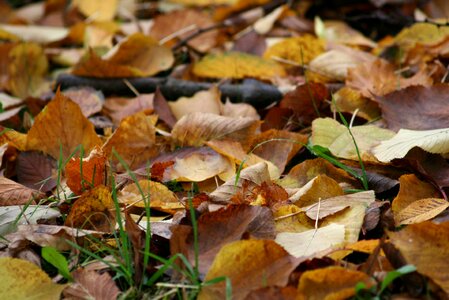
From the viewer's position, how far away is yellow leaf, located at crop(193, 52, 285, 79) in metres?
2.20

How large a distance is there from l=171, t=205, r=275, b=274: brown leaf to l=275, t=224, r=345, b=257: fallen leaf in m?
0.03

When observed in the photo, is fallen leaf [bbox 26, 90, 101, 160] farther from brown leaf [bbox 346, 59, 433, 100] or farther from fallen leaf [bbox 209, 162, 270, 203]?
brown leaf [bbox 346, 59, 433, 100]

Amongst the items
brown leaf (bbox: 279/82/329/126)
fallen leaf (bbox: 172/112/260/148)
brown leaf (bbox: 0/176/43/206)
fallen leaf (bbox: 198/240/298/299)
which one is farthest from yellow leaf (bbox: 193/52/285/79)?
fallen leaf (bbox: 198/240/298/299)

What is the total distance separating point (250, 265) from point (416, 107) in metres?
0.74

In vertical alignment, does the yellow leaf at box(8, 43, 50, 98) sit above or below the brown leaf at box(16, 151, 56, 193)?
below

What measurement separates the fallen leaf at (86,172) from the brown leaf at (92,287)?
0.87 ft

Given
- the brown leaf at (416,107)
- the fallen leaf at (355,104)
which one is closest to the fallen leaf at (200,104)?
the fallen leaf at (355,104)

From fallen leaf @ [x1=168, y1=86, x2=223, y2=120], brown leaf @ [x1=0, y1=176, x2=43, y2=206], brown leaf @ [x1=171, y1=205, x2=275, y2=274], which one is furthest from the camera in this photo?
Result: fallen leaf @ [x1=168, y1=86, x2=223, y2=120]

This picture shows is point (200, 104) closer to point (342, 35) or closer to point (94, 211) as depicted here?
point (94, 211)

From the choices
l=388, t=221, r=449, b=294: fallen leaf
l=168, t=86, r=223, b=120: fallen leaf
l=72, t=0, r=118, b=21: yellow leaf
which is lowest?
l=72, t=0, r=118, b=21: yellow leaf

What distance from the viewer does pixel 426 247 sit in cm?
109

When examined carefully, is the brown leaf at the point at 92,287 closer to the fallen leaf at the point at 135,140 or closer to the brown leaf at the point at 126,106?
the fallen leaf at the point at 135,140

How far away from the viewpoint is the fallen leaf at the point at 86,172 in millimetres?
1392

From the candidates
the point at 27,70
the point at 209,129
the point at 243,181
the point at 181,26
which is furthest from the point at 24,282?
the point at 181,26
